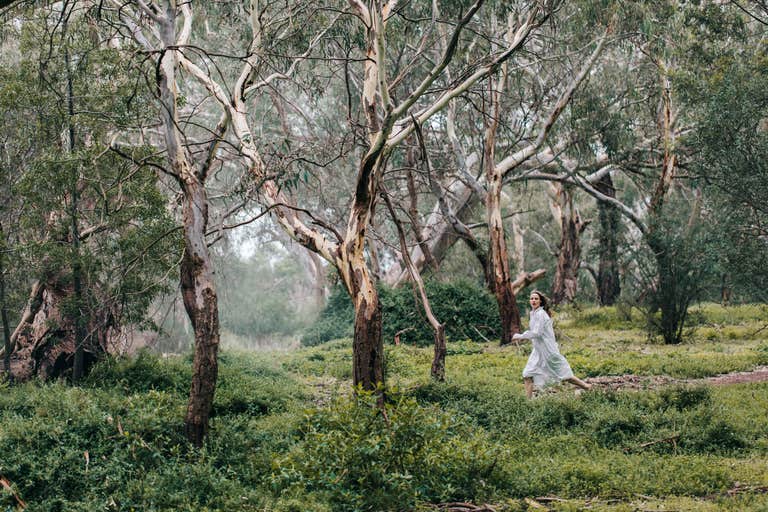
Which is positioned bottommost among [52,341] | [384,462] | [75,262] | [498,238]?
[384,462]

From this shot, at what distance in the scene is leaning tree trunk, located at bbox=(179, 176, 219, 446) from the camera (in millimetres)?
8977

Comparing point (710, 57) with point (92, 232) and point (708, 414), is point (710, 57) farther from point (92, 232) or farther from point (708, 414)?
point (92, 232)

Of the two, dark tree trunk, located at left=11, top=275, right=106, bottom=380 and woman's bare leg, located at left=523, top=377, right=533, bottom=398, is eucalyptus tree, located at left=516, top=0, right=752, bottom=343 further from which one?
dark tree trunk, located at left=11, top=275, right=106, bottom=380

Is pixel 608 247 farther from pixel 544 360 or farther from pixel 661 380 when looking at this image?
pixel 544 360

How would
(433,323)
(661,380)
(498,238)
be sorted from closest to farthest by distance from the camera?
(433,323) < (661,380) < (498,238)

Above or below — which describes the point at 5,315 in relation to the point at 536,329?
above

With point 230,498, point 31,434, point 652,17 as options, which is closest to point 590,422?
point 230,498

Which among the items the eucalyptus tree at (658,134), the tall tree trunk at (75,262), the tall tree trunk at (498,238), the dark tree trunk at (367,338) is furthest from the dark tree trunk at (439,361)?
the eucalyptus tree at (658,134)

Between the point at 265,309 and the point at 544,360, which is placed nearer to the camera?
the point at 544,360

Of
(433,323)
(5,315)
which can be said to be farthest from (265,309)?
(433,323)

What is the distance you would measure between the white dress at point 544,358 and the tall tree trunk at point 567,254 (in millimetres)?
15250

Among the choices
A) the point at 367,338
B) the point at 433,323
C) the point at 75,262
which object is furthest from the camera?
the point at 75,262

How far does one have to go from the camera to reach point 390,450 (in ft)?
24.9

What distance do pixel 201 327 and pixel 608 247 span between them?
19076mm
